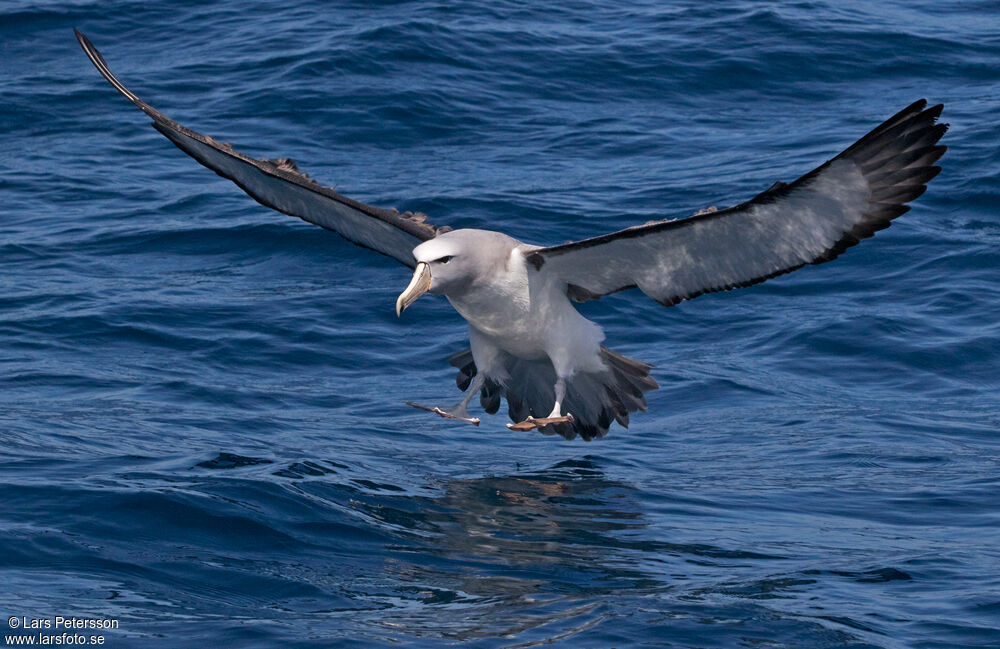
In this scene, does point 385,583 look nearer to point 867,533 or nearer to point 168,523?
point 168,523

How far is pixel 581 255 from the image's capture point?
32.0 feet

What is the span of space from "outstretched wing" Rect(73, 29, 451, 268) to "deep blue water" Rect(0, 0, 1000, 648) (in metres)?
1.51

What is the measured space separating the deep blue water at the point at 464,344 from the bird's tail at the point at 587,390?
36cm

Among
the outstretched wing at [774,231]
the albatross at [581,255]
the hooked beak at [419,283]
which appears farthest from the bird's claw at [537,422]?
the hooked beak at [419,283]

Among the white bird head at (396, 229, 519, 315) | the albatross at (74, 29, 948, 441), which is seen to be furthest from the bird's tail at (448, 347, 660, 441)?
the white bird head at (396, 229, 519, 315)

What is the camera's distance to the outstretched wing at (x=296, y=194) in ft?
34.0

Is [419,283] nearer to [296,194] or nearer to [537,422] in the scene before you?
[537,422]

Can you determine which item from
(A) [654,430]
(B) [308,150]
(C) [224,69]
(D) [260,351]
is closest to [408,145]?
(B) [308,150]

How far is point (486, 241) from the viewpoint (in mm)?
9930

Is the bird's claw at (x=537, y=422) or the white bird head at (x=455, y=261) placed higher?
the white bird head at (x=455, y=261)

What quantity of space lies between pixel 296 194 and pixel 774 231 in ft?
13.1

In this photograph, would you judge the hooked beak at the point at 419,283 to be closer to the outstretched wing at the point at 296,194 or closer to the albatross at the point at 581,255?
the albatross at the point at 581,255

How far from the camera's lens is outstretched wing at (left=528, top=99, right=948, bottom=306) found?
8.15 m

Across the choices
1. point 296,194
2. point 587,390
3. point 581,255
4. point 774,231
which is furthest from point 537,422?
point 296,194
